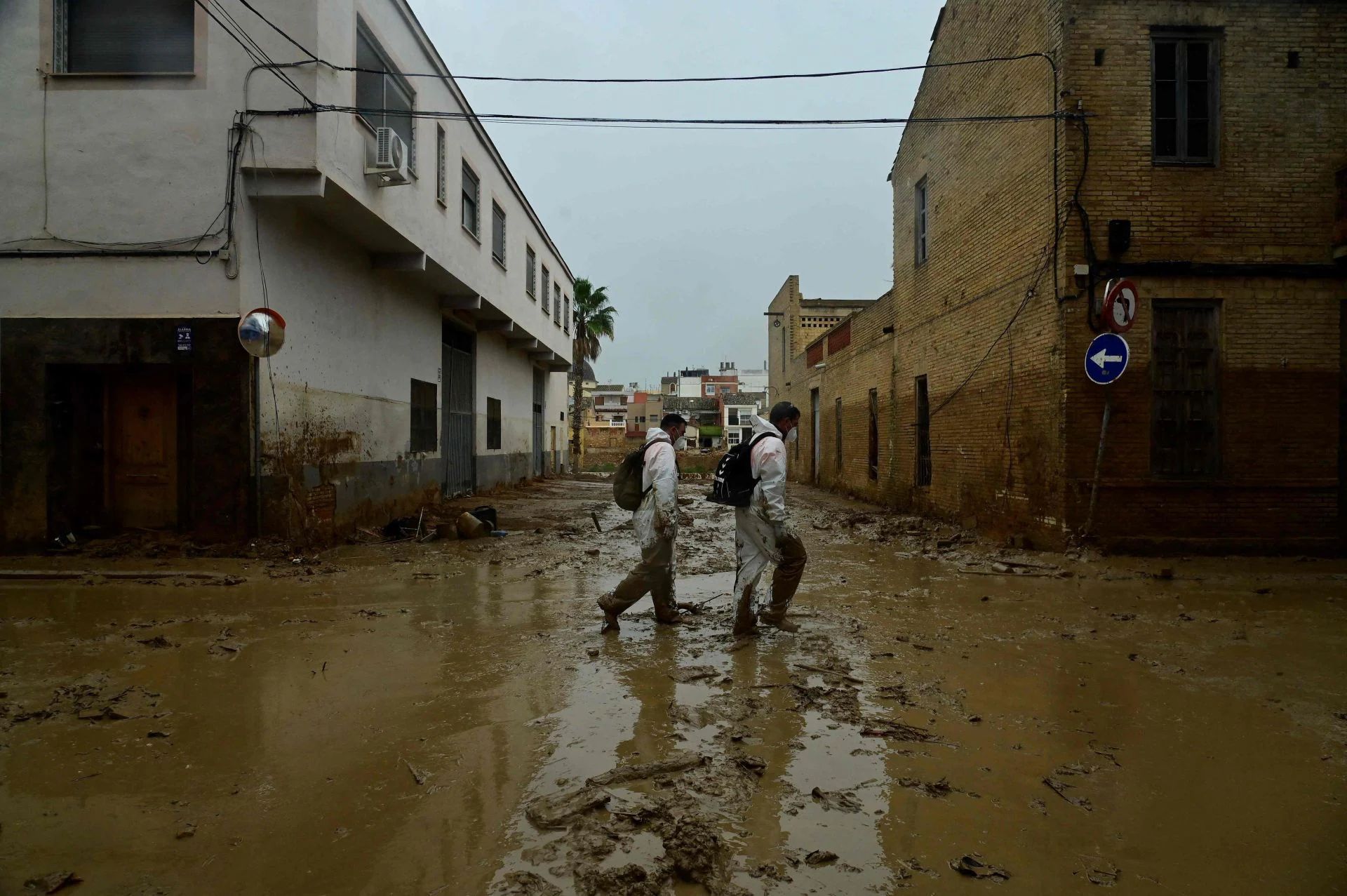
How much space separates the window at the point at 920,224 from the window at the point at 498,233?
927 cm

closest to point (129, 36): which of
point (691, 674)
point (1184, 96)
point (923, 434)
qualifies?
point (691, 674)

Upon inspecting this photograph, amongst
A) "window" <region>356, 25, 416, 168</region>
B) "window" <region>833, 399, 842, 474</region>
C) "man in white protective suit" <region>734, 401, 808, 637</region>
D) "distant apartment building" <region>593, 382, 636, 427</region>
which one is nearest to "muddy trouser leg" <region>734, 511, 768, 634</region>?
"man in white protective suit" <region>734, 401, 808, 637</region>

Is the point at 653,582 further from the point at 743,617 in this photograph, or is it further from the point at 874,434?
the point at 874,434

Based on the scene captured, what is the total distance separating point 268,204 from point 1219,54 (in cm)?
1210

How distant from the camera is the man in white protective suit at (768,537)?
5.92 m

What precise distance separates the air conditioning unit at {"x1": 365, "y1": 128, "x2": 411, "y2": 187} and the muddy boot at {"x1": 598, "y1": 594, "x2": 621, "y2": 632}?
23.1 feet

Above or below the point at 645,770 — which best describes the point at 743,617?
above

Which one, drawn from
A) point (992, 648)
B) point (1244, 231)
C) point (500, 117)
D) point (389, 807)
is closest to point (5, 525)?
point (500, 117)

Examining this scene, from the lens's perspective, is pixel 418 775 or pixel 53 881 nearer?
pixel 53 881

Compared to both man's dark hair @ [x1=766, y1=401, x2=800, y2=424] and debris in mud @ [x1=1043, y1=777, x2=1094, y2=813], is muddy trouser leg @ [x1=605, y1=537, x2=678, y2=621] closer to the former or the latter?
man's dark hair @ [x1=766, y1=401, x2=800, y2=424]

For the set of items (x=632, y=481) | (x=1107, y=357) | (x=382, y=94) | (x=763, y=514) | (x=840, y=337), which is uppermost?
(x=382, y=94)

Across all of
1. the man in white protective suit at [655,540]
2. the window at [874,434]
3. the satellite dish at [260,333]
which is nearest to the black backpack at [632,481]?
the man in white protective suit at [655,540]

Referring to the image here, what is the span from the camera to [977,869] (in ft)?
8.78

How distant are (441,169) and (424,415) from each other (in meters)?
4.60
